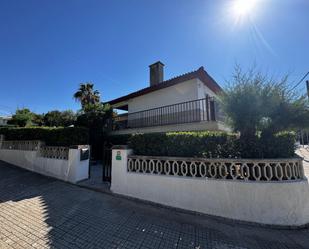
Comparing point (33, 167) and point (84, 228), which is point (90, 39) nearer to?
point (33, 167)

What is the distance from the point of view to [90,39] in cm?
759

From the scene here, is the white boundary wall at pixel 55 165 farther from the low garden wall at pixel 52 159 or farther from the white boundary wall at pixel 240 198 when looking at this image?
the white boundary wall at pixel 240 198

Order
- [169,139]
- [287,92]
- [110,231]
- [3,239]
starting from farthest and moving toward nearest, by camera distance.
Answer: [169,139] < [287,92] < [110,231] < [3,239]

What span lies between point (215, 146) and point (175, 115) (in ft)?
18.6

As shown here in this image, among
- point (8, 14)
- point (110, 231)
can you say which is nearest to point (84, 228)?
point (110, 231)

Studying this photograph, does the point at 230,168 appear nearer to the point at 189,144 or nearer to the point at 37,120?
the point at 189,144

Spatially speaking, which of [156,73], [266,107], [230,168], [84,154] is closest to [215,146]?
[230,168]

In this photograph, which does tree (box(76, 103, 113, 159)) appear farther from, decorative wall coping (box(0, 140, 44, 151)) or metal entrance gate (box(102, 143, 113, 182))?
metal entrance gate (box(102, 143, 113, 182))

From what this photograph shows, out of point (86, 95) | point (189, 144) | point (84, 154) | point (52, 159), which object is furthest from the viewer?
point (86, 95)

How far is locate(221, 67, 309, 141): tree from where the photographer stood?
4.12m

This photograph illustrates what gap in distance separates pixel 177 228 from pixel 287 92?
4.38 m

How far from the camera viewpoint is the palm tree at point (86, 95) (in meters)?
19.7

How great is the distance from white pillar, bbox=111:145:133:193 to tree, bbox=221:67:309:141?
11.2ft

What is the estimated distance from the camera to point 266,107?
4148 millimetres
